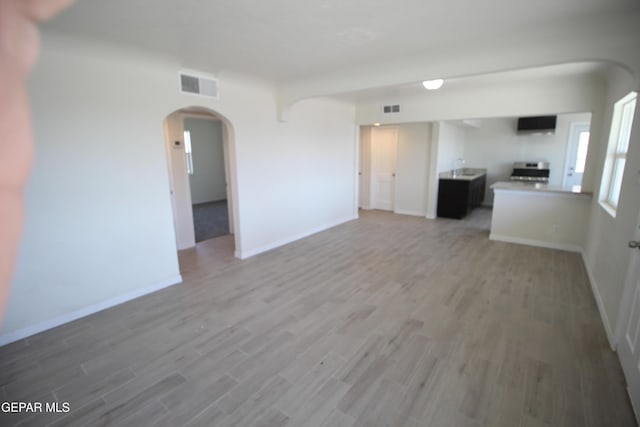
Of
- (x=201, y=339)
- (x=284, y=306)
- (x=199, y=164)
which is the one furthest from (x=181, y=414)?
(x=199, y=164)

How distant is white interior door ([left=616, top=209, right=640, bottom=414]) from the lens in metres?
1.87

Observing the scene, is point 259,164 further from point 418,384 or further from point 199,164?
point 199,164

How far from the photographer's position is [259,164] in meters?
4.62

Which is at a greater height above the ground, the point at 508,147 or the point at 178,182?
the point at 508,147

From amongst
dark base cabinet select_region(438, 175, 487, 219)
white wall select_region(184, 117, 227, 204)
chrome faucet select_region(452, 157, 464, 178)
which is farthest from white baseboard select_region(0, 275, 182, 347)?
chrome faucet select_region(452, 157, 464, 178)

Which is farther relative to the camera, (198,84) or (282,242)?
(282,242)

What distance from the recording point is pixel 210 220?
715 centimetres

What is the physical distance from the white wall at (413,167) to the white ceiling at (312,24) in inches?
170

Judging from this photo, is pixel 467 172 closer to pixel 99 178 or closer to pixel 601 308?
pixel 601 308

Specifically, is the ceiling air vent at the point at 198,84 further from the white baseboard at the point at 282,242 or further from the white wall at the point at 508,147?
the white wall at the point at 508,147

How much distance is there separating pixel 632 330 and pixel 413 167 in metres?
5.70

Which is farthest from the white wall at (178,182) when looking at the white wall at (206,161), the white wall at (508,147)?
the white wall at (508,147)

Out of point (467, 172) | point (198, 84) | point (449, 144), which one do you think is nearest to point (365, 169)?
point (449, 144)

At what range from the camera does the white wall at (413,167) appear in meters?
7.18
